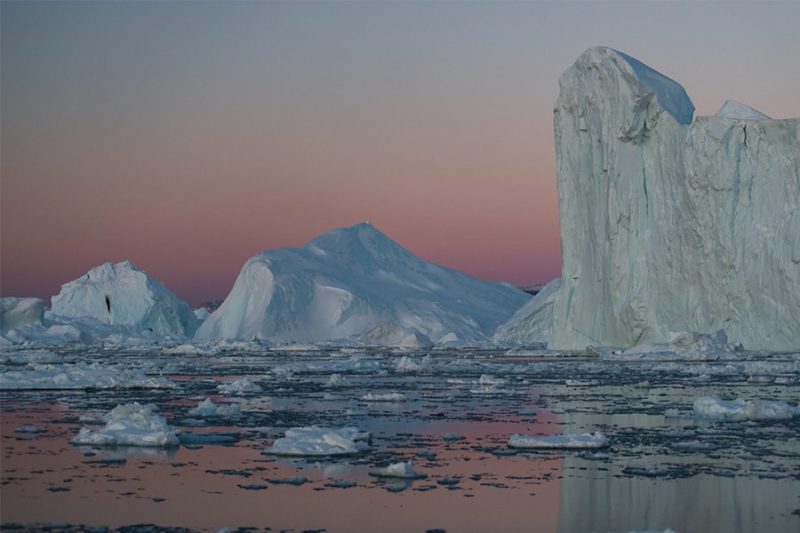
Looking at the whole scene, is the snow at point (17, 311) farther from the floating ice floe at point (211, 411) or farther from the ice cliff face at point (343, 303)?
the floating ice floe at point (211, 411)

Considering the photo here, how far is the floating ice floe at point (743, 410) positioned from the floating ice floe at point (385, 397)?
16.9 ft

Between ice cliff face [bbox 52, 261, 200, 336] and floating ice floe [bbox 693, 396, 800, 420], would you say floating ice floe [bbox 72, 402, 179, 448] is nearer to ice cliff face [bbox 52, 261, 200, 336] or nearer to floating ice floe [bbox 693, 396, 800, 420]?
floating ice floe [bbox 693, 396, 800, 420]

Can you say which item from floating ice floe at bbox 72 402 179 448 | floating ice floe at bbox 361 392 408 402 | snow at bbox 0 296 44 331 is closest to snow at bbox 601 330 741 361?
floating ice floe at bbox 361 392 408 402

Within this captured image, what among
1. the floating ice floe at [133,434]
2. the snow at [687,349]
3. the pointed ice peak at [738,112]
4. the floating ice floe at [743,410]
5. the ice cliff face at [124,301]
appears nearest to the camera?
the floating ice floe at [133,434]

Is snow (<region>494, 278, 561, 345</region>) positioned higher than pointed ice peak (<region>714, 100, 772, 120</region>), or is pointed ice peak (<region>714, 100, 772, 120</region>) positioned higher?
pointed ice peak (<region>714, 100, 772, 120</region>)

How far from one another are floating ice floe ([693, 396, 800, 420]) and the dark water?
39cm

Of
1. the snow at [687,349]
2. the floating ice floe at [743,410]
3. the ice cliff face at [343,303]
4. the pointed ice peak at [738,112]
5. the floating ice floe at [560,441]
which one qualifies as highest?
the pointed ice peak at [738,112]

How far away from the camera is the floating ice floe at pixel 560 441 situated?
11.5m

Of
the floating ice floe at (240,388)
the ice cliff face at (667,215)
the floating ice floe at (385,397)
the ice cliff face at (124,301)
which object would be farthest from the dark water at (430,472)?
the ice cliff face at (124,301)

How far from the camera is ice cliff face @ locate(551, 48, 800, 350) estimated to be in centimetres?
3275

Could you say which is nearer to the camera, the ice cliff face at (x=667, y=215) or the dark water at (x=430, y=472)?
the dark water at (x=430, y=472)

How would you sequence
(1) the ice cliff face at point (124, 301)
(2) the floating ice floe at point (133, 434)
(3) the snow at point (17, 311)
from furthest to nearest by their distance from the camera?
(1) the ice cliff face at point (124, 301)
(3) the snow at point (17, 311)
(2) the floating ice floe at point (133, 434)

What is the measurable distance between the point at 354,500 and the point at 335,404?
8398 mm

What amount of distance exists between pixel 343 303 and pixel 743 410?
Result: 4535cm
